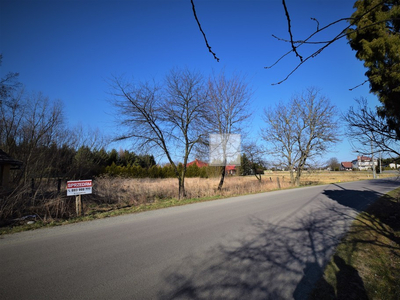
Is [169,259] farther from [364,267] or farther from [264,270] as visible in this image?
[364,267]

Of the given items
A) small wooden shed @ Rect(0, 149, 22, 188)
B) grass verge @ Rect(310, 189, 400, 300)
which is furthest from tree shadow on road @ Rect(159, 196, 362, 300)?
small wooden shed @ Rect(0, 149, 22, 188)

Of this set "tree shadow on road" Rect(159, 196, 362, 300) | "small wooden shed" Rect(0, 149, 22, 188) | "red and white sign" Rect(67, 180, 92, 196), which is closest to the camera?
"tree shadow on road" Rect(159, 196, 362, 300)

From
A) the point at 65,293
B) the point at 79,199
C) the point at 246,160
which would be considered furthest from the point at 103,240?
the point at 246,160

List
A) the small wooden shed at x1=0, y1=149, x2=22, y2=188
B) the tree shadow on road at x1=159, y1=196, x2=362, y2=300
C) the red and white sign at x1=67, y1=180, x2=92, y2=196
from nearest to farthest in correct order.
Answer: the tree shadow on road at x1=159, y1=196, x2=362, y2=300 → the red and white sign at x1=67, y1=180, x2=92, y2=196 → the small wooden shed at x1=0, y1=149, x2=22, y2=188

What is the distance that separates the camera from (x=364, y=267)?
434 centimetres

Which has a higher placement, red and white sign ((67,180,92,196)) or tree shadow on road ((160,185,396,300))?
red and white sign ((67,180,92,196))

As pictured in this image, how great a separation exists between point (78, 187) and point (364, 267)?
31.2 ft

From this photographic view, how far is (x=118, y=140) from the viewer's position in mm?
13977

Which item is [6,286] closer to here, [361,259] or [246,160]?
[361,259]

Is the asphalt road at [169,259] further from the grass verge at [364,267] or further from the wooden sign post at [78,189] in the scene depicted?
the wooden sign post at [78,189]

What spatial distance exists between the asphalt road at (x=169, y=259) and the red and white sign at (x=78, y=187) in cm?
193

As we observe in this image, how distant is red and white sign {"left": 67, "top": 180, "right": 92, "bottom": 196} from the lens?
8864 mm

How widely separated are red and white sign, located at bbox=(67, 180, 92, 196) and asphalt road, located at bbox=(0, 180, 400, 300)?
1.93 m

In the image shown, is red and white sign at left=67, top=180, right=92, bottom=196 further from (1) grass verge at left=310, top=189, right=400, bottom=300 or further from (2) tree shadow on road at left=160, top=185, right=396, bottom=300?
(1) grass verge at left=310, top=189, right=400, bottom=300
